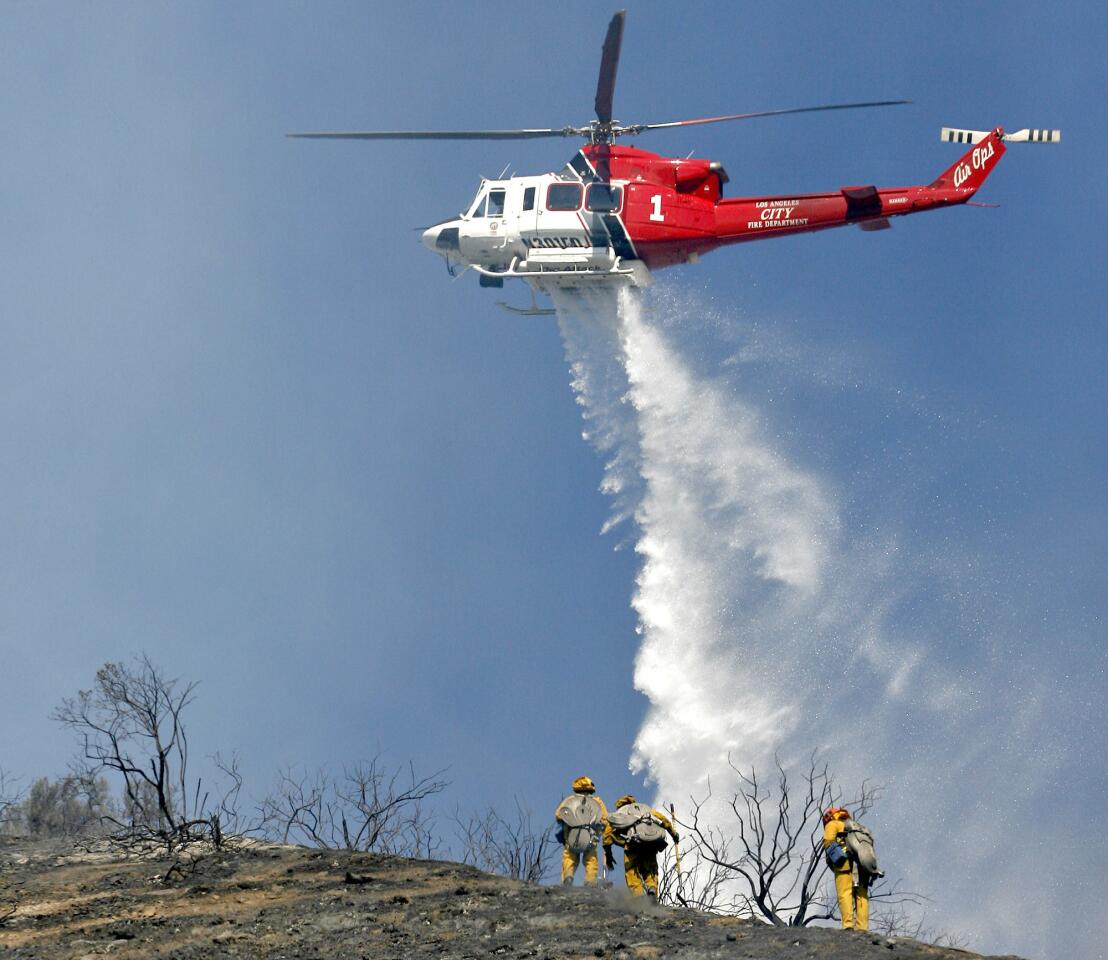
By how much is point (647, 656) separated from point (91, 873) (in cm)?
1959

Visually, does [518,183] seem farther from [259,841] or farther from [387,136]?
[259,841]

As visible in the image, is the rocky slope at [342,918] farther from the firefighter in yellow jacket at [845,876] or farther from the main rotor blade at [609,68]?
the main rotor blade at [609,68]

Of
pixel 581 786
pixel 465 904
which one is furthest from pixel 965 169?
pixel 465 904

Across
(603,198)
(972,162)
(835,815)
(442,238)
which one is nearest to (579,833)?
(835,815)

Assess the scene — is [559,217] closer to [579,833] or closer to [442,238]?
[442,238]

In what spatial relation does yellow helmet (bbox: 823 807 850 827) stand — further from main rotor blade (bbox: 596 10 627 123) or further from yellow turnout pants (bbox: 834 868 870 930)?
main rotor blade (bbox: 596 10 627 123)

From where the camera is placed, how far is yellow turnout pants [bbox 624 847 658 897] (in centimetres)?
1866

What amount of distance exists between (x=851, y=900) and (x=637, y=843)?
2572 mm

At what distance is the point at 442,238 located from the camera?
131 ft

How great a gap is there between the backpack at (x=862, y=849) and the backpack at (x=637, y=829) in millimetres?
2257

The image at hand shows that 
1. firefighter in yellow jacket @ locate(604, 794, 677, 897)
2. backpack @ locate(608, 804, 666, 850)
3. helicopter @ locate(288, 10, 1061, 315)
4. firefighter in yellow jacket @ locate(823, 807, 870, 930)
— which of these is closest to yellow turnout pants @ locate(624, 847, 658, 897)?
firefighter in yellow jacket @ locate(604, 794, 677, 897)

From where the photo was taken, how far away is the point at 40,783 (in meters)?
34.0

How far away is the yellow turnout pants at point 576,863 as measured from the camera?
62.6 feet

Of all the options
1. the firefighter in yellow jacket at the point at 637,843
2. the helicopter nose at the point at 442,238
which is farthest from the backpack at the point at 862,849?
the helicopter nose at the point at 442,238
